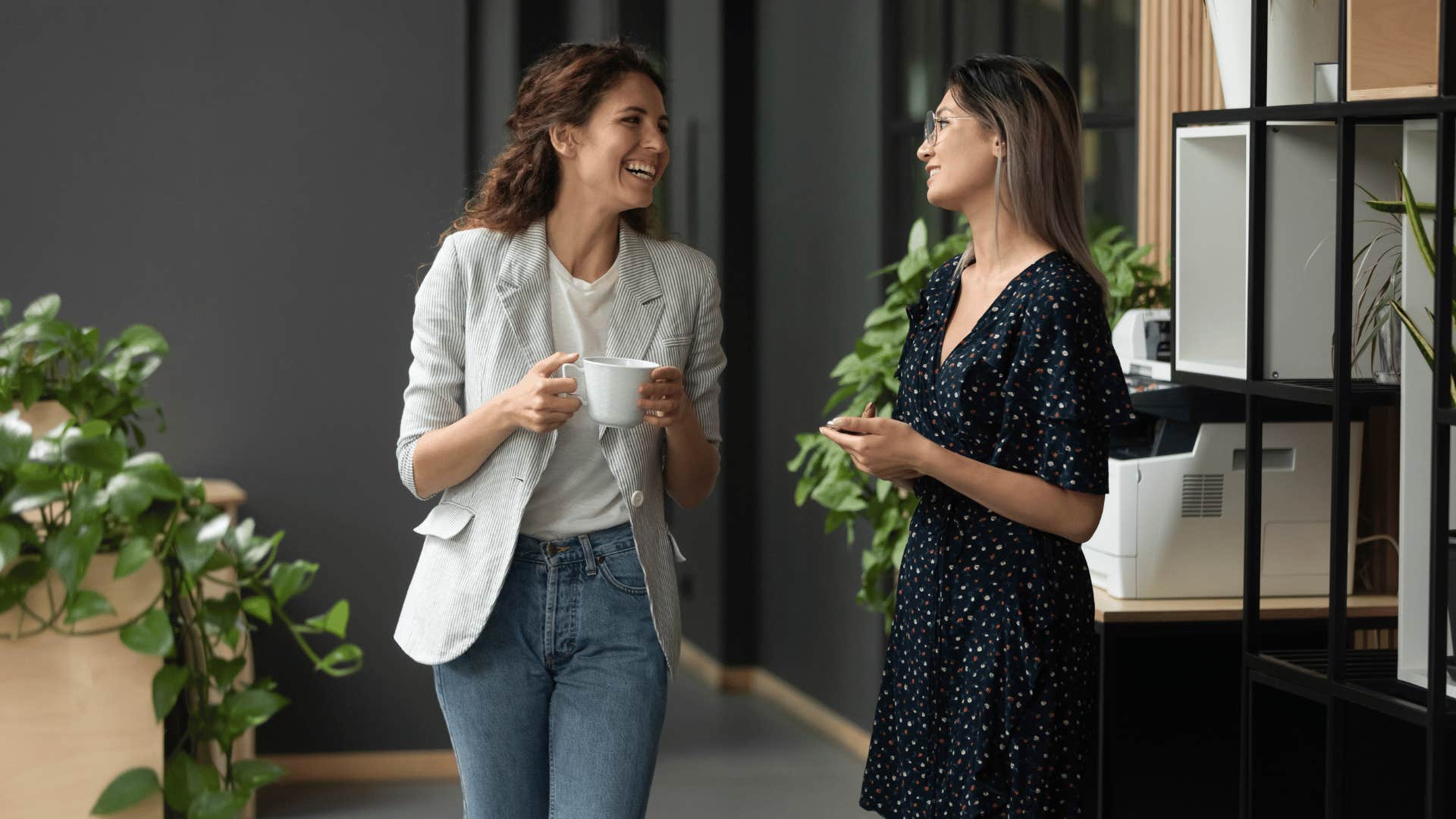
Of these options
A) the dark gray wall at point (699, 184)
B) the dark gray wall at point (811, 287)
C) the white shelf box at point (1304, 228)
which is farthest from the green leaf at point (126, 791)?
the dark gray wall at point (699, 184)

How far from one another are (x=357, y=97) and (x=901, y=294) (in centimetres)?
184

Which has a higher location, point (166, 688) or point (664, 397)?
point (664, 397)

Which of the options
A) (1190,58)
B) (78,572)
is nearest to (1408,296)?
(1190,58)

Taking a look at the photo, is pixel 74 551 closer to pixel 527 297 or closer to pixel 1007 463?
pixel 527 297

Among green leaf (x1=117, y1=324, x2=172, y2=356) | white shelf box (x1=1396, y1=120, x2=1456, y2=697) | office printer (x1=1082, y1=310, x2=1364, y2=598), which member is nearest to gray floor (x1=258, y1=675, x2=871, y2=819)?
office printer (x1=1082, y1=310, x2=1364, y2=598)

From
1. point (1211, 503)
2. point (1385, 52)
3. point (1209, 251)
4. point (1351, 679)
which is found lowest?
point (1351, 679)

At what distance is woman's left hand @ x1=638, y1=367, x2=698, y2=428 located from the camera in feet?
5.65

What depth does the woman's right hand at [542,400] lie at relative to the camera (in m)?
1.71

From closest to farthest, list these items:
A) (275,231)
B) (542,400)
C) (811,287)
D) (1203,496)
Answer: (542,400)
(1203,496)
(275,231)
(811,287)

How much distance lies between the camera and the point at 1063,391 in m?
1.81

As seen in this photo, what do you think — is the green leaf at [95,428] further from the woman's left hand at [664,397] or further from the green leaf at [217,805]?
the woman's left hand at [664,397]

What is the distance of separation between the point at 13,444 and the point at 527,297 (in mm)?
918

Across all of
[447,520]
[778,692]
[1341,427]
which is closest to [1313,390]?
[1341,427]

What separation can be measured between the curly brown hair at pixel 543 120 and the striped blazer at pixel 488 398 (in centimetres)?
4
